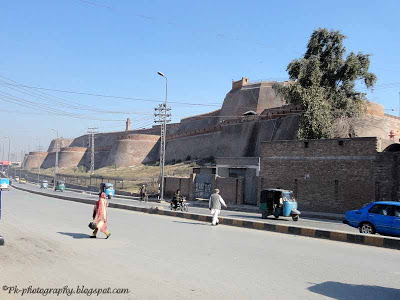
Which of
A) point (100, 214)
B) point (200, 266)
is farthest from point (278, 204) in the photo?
point (200, 266)

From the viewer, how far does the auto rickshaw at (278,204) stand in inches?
759

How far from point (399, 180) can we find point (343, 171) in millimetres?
3465

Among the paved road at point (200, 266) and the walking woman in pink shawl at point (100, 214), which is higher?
the walking woman in pink shawl at point (100, 214)

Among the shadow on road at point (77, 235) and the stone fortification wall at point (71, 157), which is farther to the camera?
the stone fortification wall at point (71, 157)

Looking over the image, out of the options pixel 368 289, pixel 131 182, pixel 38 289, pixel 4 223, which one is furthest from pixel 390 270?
pixel 131 182

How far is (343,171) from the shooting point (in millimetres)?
24500

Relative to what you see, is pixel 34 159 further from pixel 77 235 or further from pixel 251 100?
pixel 77 235

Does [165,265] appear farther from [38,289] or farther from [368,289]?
[368,289]

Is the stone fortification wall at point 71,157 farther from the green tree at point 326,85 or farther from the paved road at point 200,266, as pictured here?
the paved road at point 200,266

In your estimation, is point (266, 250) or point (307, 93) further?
point (307, 93)

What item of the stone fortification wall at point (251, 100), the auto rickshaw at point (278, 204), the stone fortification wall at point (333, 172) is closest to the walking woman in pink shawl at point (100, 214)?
the auto rickshaw at point (278, 204)

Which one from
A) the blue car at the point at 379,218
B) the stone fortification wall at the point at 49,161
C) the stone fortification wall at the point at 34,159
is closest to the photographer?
the blue car at the point at 379,218

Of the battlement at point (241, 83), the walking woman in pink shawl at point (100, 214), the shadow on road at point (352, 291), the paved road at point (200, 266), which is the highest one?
the battlement at point (241, 83)

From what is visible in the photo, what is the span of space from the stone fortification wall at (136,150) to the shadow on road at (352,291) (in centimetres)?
7596
